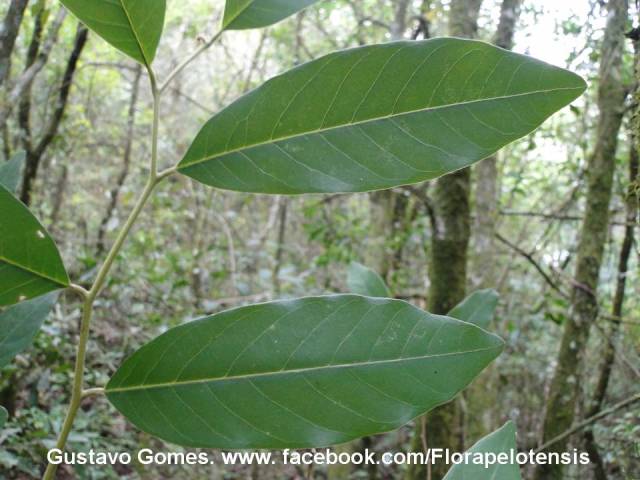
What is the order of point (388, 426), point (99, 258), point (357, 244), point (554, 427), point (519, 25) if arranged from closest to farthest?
point (388, 426)
point (554, 427)
point (519, 25)
point (99, 258)
point (357, 244)

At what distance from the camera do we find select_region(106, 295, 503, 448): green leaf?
0.51 meters

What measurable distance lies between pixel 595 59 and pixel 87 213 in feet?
13.7

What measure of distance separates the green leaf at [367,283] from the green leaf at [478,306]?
17 cm

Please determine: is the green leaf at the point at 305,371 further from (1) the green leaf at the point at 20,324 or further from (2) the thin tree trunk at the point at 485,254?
(2) the thin tree trunk at the point at 485,254

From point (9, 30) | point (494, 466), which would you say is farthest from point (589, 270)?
point (9, 30)

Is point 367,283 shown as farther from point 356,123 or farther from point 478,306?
point 356,123

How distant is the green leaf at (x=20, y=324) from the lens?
2.04ft

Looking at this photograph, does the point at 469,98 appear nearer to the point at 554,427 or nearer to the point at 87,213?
the point at 554,427

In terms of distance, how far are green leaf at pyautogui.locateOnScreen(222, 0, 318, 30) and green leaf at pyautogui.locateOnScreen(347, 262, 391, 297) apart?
792mm

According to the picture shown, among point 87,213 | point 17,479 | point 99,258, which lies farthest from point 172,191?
point 17,479

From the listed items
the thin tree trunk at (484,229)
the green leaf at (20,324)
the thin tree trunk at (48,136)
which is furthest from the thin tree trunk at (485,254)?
the green leaf at (20,324)

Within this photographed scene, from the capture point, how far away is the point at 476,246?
2521 mm

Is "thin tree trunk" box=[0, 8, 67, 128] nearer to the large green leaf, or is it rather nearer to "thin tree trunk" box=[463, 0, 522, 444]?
the large green leaf

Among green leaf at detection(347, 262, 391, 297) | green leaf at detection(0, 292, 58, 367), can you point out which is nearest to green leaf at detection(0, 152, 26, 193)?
green leaf at detection(0, 292, 58, 367)
